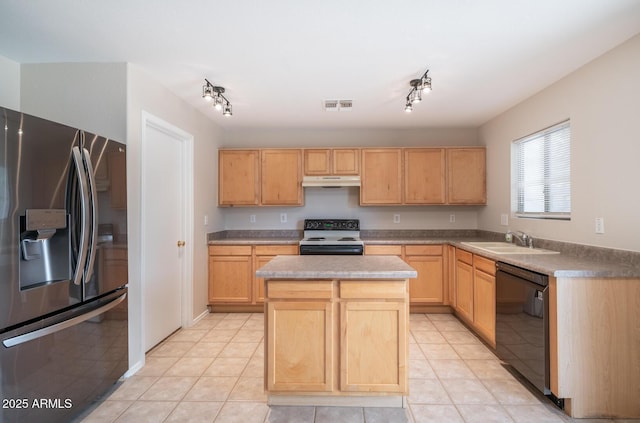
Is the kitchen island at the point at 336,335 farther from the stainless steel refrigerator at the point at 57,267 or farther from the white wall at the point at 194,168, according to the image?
the white wall at the point at 194,168

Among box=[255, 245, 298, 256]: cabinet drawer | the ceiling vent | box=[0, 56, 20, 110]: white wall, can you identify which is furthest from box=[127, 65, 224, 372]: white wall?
the ceiling vent

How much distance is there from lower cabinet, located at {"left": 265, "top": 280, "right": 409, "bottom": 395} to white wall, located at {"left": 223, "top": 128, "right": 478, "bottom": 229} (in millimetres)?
2435

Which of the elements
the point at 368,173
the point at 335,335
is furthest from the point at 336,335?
the point at 368,173

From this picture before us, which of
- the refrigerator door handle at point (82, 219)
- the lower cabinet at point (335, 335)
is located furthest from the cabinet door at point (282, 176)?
the refrigerator door handle at point (82, 219)

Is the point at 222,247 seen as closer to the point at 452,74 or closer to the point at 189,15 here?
the point at 189,15

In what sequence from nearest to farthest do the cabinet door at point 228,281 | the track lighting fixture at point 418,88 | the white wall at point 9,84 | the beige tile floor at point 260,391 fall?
1. the beige tile floor at point 260,391
2. the white wall at point 9,84
3. the track lighting fixture at point 418,88
4. the cabinet door at point 228,281

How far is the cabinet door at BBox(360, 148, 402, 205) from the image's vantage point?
3.98 m

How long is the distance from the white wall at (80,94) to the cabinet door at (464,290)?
3.43 m

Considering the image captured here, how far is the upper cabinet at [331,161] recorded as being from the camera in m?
3.99

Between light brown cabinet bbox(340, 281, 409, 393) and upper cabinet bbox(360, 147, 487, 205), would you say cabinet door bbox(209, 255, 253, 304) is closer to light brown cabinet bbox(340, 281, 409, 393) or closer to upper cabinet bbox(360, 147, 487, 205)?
upper cabinet bbox(360, 147, 487, 205)

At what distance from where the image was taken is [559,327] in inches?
73.2

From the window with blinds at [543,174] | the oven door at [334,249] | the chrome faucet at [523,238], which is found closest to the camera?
the window with blinds at [543,174]

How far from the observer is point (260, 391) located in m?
2.10

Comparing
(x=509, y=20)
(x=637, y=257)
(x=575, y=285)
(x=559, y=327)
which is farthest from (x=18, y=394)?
(x=637, y=257)
